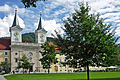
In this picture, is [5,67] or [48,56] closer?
[48,56]

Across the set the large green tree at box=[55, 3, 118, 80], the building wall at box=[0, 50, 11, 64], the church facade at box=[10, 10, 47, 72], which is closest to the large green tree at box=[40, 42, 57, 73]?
the church facade at box=[10, 10, 47, 72]

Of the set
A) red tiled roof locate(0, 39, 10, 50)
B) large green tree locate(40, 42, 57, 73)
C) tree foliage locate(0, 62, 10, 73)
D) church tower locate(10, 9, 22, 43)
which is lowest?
tree foliage locate(0, 62, 10, 73)

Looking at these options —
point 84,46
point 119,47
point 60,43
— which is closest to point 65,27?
point 60,43

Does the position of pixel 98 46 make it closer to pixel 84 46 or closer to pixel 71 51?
pixel 84 46

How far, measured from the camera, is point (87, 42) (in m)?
14.3

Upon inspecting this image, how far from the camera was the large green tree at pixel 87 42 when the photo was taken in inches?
573

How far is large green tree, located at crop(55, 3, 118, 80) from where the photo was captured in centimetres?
1455

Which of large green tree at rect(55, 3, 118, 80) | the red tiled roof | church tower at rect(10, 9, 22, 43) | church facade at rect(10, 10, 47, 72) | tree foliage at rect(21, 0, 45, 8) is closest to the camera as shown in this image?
tree foliage at rect(21, 0, 45, 8)

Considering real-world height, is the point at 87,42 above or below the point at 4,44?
below

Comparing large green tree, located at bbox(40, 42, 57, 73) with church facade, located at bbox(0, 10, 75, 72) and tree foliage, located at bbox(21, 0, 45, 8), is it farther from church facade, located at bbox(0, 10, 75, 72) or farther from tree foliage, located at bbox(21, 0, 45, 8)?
tree foliage, located at bbox(21, 0, 45, 8)

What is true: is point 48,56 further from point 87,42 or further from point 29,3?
point 29,3

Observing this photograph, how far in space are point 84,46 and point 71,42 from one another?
1.14 metres

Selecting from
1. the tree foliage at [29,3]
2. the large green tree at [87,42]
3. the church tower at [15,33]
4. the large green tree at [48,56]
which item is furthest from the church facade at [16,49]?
the tree foliage at [29,3]

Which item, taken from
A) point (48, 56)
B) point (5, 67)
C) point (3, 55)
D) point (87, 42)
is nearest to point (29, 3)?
point (87, 42)
